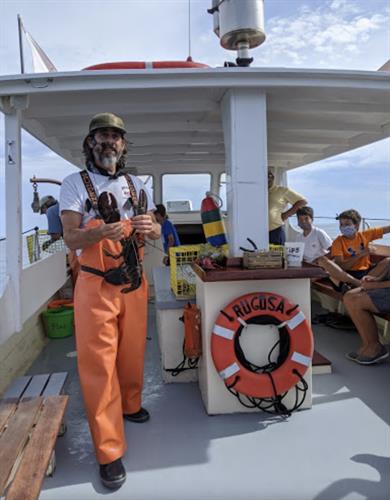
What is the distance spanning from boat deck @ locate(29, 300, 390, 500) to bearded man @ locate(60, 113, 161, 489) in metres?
0.17

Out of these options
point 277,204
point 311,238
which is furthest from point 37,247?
point 311,238

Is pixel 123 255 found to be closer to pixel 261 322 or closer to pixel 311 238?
pixel 261 322

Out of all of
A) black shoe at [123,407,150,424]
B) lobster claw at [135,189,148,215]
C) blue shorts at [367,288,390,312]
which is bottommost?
black shoe at [123,407,150,424]

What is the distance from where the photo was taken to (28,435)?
1.76m

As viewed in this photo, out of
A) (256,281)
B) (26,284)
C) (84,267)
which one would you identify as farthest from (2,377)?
(256,281)

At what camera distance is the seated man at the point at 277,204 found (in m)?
4.18

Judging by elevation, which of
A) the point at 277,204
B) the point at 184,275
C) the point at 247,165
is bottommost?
the point at 184,275

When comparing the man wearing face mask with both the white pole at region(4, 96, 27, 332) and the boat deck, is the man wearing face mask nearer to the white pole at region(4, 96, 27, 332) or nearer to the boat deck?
the boat deck

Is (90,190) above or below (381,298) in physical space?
above

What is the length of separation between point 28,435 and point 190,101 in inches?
84.2

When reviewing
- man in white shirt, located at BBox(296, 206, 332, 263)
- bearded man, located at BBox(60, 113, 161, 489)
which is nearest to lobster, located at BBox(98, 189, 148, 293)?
bearded man, located at BBox(60, 113, 161, 489)

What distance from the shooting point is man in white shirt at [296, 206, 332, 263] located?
15.0 ft

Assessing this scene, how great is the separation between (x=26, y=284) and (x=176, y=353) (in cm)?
115

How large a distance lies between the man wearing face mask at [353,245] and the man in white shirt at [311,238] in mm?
569
